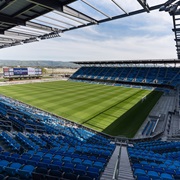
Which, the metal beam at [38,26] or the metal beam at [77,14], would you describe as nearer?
the metal beam at [77,14]

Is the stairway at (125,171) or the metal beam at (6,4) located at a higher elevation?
the metal beam at (6,4)

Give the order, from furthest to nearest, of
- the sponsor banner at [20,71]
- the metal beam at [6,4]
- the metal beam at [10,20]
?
the sponsor banner at [20,71], the metal beam at [10,20], the metal beam at [6,4]

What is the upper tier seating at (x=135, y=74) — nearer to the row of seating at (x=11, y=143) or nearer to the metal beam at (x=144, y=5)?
the metal beam at (x=144, y=5)

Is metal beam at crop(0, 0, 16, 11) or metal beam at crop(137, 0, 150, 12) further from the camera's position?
metal beam at crop(137, 0, 150, 12)

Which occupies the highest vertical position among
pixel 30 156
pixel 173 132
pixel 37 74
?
pixel 37 74

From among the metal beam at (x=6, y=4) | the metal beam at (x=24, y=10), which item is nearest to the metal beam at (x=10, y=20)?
the metal beam at (x=24, y=10)

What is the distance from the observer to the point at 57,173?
5309 millimetres

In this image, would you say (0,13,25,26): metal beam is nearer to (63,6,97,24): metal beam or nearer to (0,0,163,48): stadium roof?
(0,0,163,48): stadium roof

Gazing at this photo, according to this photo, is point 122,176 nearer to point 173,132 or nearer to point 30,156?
point 30,156

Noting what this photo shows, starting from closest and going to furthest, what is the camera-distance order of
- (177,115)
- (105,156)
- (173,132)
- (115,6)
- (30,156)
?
1. (30,156)
2. (115,6)
3. (105,156)
4. (173,132)
5. (177,115)

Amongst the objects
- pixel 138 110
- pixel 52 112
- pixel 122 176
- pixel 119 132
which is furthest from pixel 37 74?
pixel 122 176

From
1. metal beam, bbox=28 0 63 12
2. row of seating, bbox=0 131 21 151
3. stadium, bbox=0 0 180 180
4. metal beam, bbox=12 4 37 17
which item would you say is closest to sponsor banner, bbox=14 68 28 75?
stadium, bbox=0 0 180 180

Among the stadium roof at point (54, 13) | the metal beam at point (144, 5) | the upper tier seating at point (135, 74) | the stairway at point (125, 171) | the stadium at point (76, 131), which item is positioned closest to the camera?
the stadium at point (76, 131)

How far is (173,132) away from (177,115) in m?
7.29
